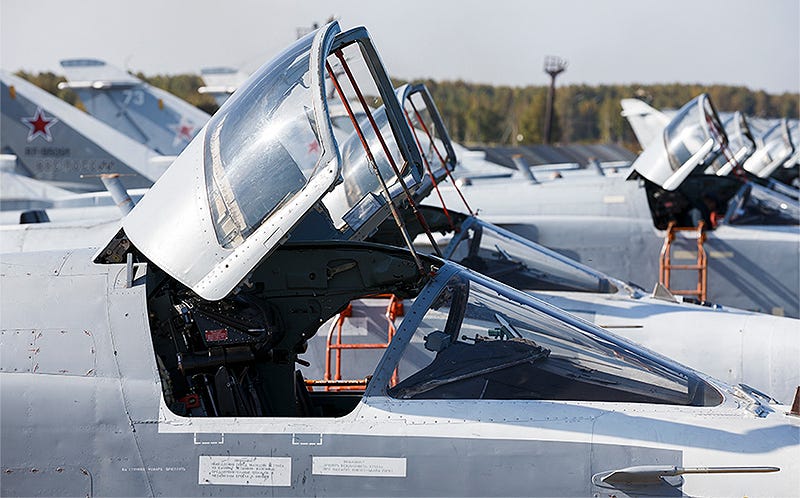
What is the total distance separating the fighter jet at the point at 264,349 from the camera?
128 inches

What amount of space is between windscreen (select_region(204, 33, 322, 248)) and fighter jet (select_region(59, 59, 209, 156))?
19830 millimetres

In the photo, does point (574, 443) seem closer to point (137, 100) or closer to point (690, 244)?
point (690, 244)

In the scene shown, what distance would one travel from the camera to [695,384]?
3641mm

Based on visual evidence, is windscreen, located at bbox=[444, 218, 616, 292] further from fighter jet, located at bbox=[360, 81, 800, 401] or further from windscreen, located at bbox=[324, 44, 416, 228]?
windscreen, located at bbox=[324, 44, 416, 228]

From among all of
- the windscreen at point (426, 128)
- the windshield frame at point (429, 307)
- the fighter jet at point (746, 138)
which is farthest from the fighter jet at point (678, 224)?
the windshield frame at point (429, 307)

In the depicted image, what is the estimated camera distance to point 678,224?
969cm

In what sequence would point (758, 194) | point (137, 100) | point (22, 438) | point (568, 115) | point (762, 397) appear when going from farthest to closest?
1. point (568, 115)
2. point (137, 100)
3. point (758, 194)
4. point (762, 397)
5. point (22, 438)

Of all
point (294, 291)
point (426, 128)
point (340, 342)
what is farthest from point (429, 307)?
point (426, 128)

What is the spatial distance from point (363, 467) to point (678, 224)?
717 cm

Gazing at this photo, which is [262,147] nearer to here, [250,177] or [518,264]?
[250,177]

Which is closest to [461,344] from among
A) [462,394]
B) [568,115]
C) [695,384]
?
[462,394]

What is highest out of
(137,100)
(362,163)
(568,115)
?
(362,163)

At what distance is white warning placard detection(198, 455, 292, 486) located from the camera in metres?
3.32

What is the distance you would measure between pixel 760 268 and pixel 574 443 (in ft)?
20.6
